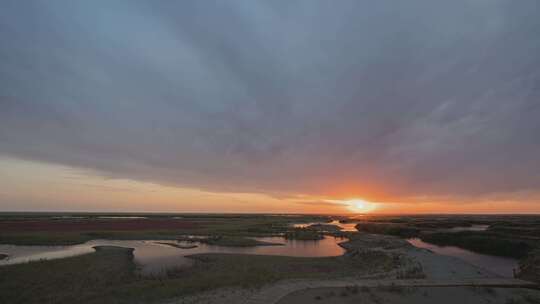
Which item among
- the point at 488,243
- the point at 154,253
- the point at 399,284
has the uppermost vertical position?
the point at 399,284

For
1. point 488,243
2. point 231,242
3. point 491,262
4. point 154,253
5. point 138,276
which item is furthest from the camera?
point 231,242

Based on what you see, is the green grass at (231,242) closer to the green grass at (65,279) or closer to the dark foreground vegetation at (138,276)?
the dark foreground vegetation at (138,276)

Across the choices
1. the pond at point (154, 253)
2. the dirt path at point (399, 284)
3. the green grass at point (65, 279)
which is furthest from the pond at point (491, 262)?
the green grass at point (65, 279)

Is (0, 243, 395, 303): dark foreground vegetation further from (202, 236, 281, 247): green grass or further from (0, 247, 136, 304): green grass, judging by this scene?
(202, 236, 281, 247): green grass

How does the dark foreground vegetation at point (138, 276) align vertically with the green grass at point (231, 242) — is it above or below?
above

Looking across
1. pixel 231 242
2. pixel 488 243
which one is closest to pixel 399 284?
pixel 231 242

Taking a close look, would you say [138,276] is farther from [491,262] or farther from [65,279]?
[491,262]

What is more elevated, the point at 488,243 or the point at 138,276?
the point at 488,243

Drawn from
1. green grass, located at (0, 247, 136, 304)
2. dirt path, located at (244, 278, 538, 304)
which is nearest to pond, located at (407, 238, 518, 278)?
dirt path, located at (244, 278, 538, 304)
